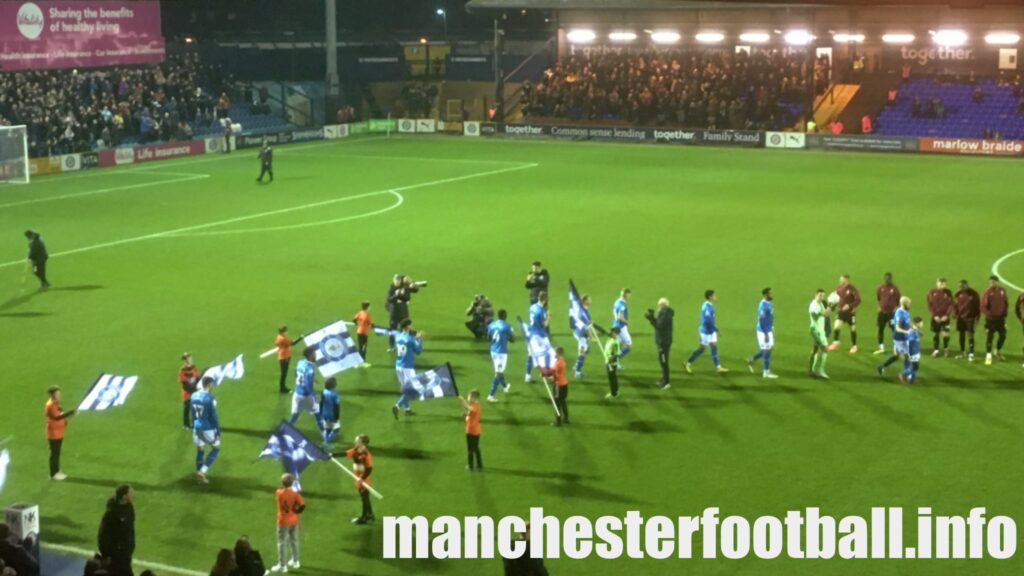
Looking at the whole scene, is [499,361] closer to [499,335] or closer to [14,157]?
[499,335]

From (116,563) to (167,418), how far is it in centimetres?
766

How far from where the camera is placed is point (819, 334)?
76.0 ft

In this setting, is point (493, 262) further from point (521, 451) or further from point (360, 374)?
point (521, 451)

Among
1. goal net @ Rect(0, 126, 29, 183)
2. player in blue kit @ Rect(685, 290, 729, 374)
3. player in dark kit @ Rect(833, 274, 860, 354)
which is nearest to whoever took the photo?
player in blue kit @ Rect(685, 290, 729, 374)

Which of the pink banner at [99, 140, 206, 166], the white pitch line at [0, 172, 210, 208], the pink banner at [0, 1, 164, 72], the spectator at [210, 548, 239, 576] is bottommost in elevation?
the spectator at [210, 548, 239, 576]

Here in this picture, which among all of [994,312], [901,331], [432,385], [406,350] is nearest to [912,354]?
[901,331]

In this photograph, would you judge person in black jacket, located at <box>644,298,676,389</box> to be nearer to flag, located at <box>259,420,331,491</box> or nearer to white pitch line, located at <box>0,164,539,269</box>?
flag, located at <box>259,420,331,491</box>

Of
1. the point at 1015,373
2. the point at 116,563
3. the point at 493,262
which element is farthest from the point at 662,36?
the point at 116,563

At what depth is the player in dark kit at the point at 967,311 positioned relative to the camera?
2419 centimetres

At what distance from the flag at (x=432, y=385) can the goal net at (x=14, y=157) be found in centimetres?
3650

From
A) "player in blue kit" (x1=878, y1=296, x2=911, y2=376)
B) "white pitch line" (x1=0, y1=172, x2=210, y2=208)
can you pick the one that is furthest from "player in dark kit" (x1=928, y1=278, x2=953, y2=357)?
"white pitch line" (x1=0, y1=172, x2=210, y2=208)

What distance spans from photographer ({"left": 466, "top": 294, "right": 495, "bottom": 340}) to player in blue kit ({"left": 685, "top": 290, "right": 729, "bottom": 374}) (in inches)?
181

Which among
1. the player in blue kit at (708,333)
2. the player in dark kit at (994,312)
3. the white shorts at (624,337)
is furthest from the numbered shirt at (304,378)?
the player in dark kit at (994,312)

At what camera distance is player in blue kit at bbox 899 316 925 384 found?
22.4m
